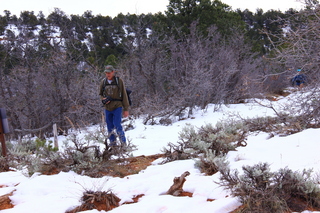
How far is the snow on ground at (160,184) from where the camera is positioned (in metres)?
2.83

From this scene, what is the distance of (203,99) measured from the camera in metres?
12.9

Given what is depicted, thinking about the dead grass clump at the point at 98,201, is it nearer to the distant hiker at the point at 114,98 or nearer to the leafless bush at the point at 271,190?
the leafless bush at the point at 271,190

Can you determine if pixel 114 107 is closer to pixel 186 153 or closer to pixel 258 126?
pixel 186 153

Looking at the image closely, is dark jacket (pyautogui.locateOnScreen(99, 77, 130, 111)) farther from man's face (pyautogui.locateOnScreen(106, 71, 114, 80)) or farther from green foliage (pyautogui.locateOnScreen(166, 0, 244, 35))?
green foliage (pyautogui.locateOnScreen(166, 0, 244, 35))

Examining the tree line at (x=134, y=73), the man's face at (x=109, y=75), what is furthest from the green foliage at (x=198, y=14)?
the man's face at (x=109, y=75)

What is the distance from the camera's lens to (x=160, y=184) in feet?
11.5

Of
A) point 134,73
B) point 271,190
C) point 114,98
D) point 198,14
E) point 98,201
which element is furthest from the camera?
point 198,14

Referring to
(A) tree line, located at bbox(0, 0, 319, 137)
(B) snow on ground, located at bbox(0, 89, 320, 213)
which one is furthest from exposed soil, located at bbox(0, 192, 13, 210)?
(A) tree line, located at bbox(0, 0, 319, 137)

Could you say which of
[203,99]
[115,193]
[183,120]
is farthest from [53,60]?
[115,193]

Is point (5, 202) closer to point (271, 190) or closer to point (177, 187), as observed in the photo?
point (177, 187)

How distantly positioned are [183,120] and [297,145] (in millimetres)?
7025

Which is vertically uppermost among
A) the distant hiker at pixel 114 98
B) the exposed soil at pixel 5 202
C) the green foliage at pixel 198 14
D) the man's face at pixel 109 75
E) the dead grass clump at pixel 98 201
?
the green foliage at pixel 198 14

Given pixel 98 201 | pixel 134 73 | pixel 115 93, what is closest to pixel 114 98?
pixel 115 93

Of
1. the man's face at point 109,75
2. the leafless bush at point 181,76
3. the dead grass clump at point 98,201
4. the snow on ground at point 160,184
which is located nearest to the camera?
the snow on ground at point 160,184
